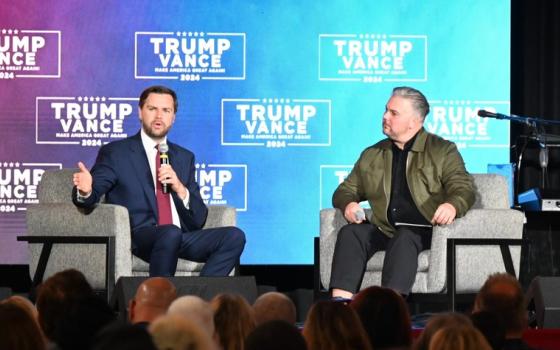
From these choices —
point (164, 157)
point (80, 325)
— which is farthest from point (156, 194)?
point (80, 325)

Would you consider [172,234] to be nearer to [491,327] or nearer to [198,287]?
[198,287]

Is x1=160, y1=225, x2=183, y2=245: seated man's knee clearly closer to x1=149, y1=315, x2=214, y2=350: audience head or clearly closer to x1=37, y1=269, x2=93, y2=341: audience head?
x1=37, y1=269, x2=93, y2=341: audience head

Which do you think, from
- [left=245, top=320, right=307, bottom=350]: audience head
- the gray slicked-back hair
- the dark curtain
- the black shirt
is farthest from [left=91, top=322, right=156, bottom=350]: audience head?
the dark curtain

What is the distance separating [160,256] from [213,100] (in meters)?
2.17

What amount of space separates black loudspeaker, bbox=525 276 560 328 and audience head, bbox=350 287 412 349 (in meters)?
1.88

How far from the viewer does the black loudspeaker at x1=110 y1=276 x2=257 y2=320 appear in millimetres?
4766

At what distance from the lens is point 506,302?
3.55 m

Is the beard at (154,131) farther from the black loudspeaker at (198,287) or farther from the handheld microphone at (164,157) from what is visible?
the black loudspeaker at (198,287)

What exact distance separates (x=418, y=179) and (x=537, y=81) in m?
2.20

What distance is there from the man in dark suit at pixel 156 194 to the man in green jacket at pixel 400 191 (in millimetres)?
615

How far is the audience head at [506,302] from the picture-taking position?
3.45m

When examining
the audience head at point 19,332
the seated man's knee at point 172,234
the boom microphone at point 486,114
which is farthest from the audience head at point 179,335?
the boom microphone at point 486,114

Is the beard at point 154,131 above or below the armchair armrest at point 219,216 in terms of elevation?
above

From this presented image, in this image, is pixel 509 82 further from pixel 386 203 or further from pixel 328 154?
pixel 386 203
